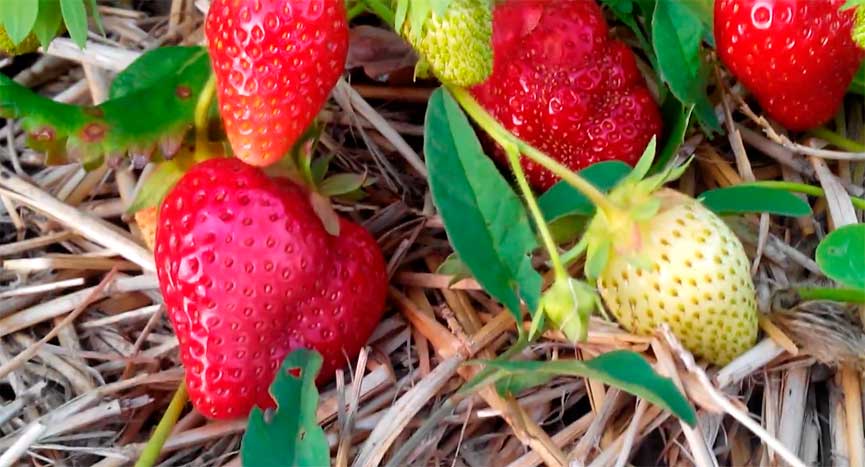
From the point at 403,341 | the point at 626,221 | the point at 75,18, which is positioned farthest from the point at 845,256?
the point at 75,18

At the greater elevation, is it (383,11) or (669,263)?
(383,11)

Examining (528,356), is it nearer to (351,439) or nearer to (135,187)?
(351,439)

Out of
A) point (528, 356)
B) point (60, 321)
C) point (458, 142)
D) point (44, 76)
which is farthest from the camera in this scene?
point (44, 76)

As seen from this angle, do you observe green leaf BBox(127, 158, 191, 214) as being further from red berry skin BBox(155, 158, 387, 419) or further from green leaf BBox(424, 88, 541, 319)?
green leaf BBox(424, 88, 541, 319)

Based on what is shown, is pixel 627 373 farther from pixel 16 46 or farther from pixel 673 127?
pixel 16 46

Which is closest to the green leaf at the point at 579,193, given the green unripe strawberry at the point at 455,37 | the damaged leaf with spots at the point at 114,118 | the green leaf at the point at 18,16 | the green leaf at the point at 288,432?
the green unripe strawberry at the point at 455,37

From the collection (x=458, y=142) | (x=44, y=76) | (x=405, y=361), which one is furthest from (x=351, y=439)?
(x=44, y=76)

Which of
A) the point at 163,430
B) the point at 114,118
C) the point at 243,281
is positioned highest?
the point at 114,118
